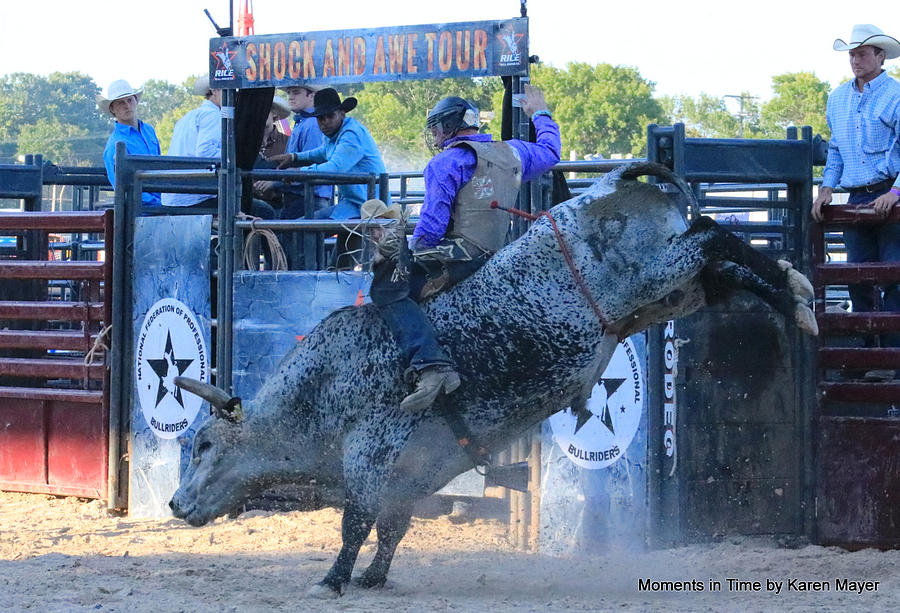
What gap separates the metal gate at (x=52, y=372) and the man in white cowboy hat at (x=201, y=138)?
2.86ft

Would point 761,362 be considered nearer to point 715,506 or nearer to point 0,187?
point 715,506

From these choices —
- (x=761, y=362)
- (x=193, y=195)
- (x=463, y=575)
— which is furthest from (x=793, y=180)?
(x=193, y=195)

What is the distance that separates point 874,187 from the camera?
6.23 meters

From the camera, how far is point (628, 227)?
16.2 ft

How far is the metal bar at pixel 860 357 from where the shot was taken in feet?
19.5

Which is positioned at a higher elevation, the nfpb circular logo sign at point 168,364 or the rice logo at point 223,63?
the rice logo at point 223,63

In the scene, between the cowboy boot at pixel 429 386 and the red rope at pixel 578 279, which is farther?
the red rope at pixel 578 279

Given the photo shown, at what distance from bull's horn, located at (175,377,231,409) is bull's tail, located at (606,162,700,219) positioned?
6.91ft

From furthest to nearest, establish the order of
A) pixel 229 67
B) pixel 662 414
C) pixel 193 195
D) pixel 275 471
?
pixel 193 195 → pixel 229 67 → pixel 662 414 → pixel 275 471

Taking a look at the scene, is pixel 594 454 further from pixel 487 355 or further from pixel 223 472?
pixel 223 472

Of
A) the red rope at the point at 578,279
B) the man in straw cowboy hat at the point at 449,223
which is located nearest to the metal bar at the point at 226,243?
the man in straw cowboy hat at the point at 449,223

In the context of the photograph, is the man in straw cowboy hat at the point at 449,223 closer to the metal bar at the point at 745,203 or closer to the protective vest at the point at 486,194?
the protective vest at the point at 486,194

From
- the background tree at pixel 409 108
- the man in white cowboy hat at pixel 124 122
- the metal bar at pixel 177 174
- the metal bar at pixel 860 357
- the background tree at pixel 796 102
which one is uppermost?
the background tree at pixel 796 102

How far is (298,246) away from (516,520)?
8.74 feet
